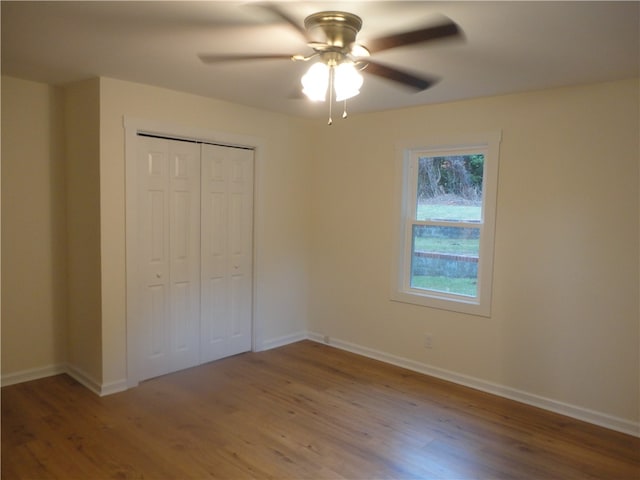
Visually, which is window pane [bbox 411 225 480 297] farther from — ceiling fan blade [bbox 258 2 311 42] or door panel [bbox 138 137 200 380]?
ceiling fan blade [bbox 258 2 311 42]

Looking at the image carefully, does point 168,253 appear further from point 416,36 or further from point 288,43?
point 416,36

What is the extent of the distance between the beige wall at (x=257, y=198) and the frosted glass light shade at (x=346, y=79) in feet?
6.49

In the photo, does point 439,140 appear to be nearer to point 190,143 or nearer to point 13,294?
point 190,143

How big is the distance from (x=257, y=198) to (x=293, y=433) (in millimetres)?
2223

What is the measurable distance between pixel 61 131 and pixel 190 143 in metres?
1.01

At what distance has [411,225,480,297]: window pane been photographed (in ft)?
12.5

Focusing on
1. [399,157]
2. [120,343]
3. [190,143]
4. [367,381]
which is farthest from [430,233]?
[120,343]

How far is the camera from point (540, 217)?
336cm

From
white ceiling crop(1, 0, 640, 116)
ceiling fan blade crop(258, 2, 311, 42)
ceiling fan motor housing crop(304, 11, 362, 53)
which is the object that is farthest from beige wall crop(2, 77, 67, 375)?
ceiling fan motor housing crop(304, 11, 362, 53)

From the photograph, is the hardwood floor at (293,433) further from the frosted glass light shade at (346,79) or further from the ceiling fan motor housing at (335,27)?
the ceiling fan motor housing at (335,27)

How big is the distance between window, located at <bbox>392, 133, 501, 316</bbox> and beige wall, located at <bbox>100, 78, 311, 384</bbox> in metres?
1.14

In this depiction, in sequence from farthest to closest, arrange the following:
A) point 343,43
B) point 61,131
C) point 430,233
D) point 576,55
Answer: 1. point 430,233
2. point 61,131
3. point 576,55
4. point 343,43

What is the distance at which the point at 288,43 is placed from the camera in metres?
2.46

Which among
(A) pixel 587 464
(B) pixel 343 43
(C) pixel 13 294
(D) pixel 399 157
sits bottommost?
(A) pixel 587 464
